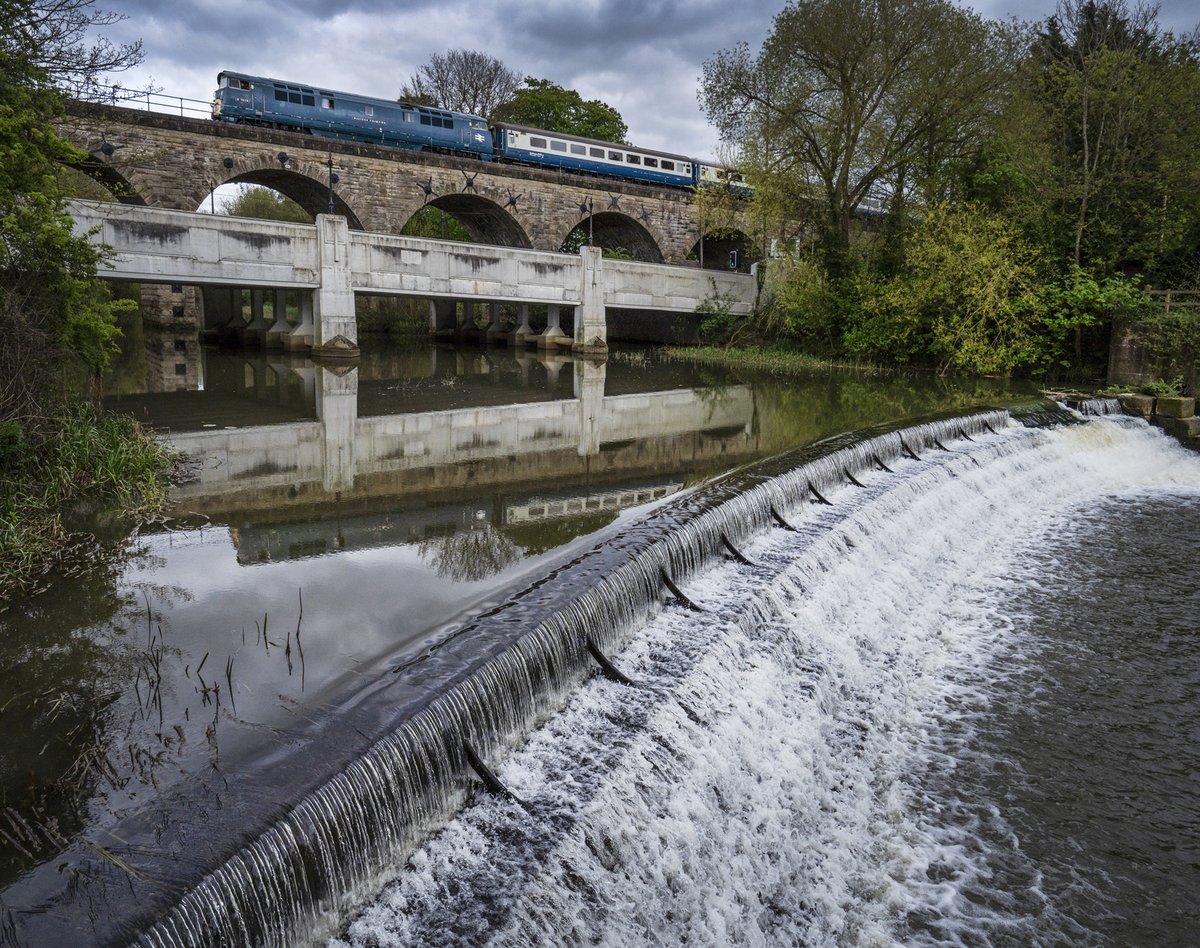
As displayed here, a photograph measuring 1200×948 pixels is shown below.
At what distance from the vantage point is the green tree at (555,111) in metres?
47.5

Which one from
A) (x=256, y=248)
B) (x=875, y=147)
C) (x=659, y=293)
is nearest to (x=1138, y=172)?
(x=875, y=147)

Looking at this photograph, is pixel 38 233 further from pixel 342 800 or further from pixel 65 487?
pixel 342 800

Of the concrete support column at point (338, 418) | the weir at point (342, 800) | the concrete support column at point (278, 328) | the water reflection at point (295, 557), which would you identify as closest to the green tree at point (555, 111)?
the concrete support column at point (278, 328)

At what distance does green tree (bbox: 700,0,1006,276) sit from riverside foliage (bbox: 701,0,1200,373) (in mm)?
57

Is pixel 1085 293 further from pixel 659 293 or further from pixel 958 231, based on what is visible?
pixel 659 293

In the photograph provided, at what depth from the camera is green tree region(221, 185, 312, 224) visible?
2083 inches

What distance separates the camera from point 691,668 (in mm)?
5836

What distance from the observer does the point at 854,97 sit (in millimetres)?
25359

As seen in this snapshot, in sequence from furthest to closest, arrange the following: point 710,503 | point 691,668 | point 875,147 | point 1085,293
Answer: point 875,147, point 1085,293, point 710,503, point 691,668

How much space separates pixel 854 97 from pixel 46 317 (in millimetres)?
23516

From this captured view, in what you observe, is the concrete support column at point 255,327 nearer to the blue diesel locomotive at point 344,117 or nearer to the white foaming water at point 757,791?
the blue diesel locomotive at point 344,117

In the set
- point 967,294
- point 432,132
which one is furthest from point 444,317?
point 967,294

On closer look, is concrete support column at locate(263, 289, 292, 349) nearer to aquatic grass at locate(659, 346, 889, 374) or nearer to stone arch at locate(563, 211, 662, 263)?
stone arch at locate(563, 211, 662, 263)

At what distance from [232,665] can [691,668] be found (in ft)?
9.66
